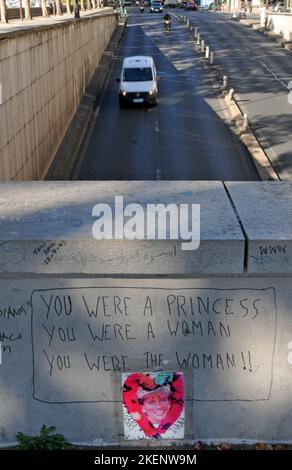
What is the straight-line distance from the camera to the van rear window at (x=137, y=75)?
3139 cm

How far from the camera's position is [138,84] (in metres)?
31.0

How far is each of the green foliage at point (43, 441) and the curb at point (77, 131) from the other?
13938 millimetres

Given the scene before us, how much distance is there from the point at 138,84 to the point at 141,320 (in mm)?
28102

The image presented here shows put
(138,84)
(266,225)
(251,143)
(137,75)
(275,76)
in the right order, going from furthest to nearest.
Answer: (275,76)
(137,75)
(138,84)
(251,143)
(266,225)

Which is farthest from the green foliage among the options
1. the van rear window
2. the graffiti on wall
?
the van rear window

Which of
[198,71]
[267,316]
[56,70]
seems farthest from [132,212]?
[198,71]

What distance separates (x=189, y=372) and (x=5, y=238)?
167 cm

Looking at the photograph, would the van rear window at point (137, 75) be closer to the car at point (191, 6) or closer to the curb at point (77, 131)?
the curb at point (77, 131)

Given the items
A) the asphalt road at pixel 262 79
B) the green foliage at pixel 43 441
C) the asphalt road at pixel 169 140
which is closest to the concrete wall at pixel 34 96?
the asphalt road at pixel 169 140

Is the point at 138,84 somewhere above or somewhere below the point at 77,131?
above

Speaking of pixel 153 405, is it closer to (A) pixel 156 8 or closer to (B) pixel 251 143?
(B) pixel 251 143

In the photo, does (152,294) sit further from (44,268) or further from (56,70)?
(56,70)

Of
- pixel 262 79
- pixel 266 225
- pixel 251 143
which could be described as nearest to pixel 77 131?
pixel 251 143

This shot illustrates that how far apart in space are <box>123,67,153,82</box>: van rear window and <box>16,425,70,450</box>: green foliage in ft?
93.9
